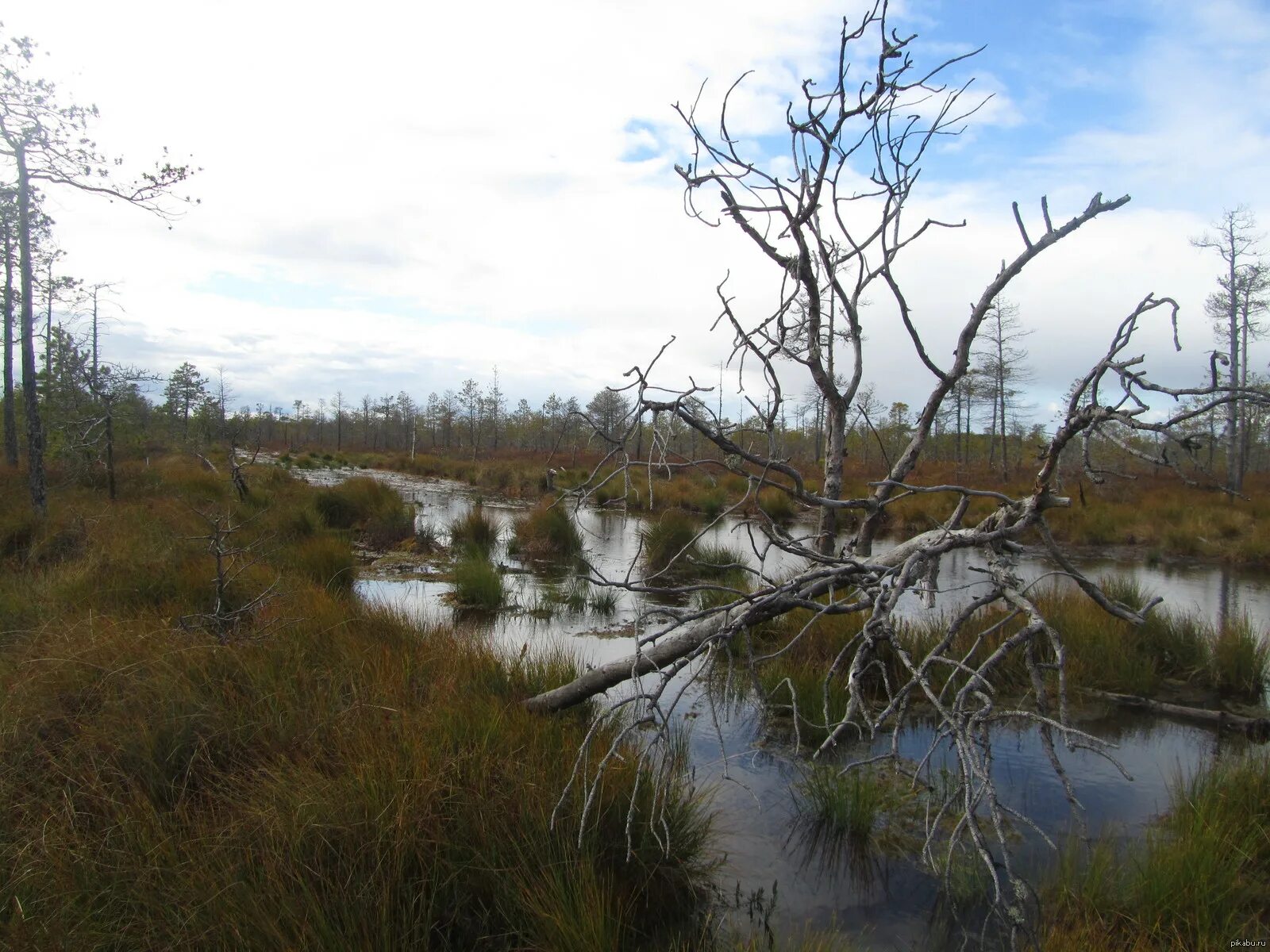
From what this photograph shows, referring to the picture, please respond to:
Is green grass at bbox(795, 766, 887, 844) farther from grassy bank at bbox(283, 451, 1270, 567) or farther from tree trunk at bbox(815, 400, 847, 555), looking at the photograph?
grassy bank at bbox(283, 451, 1270, 567)

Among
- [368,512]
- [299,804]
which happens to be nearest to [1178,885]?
[299,804]

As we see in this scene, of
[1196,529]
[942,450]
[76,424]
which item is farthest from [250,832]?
[942,450]

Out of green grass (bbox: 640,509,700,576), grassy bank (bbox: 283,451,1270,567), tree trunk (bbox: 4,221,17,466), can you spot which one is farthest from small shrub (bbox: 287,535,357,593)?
tree trunk (bbox: 4,221,17,466)

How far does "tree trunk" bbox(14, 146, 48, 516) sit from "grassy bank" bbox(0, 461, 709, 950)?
609cm

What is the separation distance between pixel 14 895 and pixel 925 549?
3.32 metres

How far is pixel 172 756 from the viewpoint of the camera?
340cm

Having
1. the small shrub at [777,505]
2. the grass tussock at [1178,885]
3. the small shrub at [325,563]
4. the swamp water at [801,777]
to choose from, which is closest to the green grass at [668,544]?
the swamp water at [801,777]

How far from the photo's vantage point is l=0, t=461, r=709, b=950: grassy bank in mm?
2578

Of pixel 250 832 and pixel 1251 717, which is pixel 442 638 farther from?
pixel 1251 717

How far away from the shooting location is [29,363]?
34.7 feet

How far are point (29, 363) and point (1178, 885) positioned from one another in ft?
44.3

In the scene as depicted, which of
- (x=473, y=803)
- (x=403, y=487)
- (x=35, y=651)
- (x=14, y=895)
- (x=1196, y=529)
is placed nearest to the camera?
(x=14, y=895)

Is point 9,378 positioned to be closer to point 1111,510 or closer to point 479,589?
point 479,589

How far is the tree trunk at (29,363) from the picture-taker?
32.7ft
